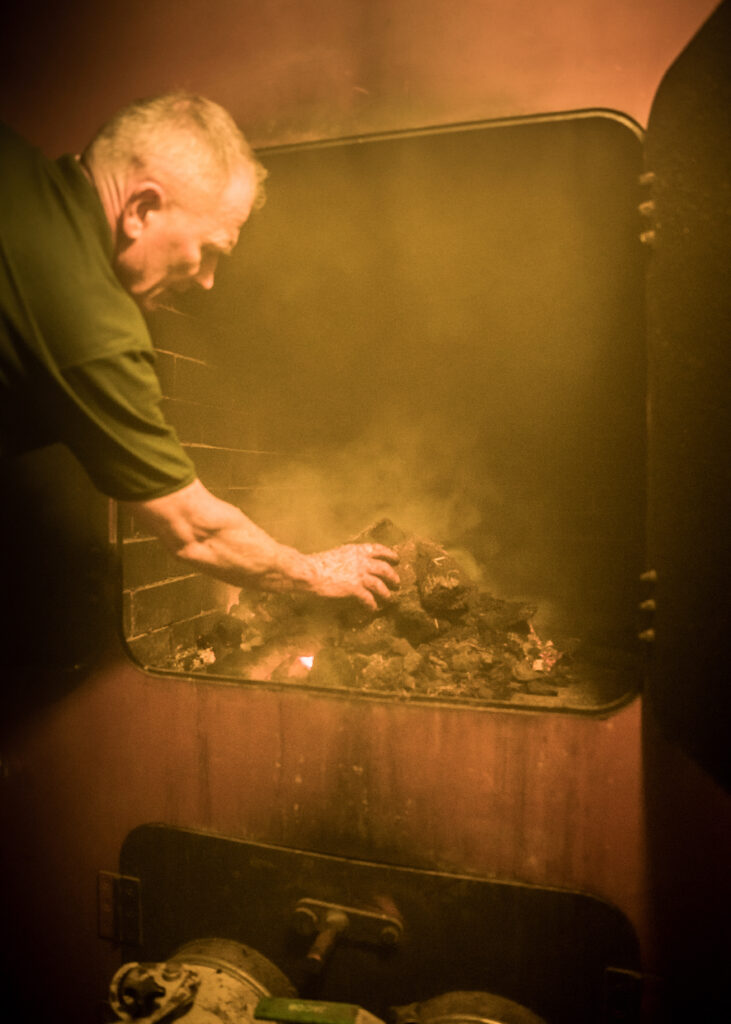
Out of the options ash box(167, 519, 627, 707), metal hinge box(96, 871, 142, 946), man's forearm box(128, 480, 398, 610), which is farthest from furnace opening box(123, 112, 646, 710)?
metal hinge box(96, 871, 142, 946)

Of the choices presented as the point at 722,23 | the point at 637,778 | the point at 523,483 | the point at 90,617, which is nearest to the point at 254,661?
the point at 90,617

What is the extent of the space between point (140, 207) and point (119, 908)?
4.81ft

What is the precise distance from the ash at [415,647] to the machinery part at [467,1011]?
0.53m

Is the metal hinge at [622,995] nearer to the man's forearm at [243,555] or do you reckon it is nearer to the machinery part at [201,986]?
the machinery part at [201,986]

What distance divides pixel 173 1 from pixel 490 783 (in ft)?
5.32

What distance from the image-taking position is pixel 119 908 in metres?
1.33

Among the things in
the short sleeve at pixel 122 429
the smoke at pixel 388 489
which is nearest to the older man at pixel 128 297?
the short sleeve at pixel 122 429

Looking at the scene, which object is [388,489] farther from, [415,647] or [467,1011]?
[467,1011]

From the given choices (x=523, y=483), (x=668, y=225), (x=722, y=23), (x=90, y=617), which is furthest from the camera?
(x=523, y=483)

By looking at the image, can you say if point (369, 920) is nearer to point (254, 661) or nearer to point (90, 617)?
point (254, 661)

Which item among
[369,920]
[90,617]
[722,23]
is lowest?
[369,920]

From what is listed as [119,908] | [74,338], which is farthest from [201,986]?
[74,338]

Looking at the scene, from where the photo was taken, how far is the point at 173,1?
120cm

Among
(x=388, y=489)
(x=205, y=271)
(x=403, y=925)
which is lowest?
(x=403, y=925)
